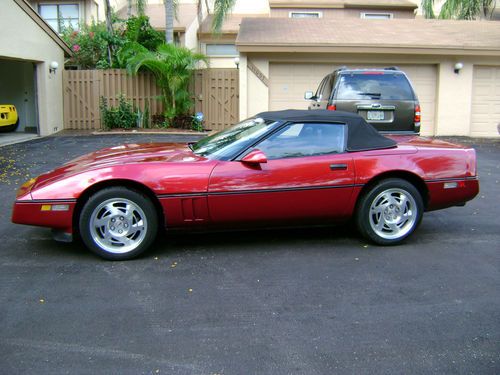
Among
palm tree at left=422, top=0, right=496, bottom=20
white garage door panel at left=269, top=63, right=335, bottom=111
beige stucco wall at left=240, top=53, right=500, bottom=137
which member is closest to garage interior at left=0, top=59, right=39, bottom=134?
beige stucco wall at left=240, top=53, right=500, bottom=137

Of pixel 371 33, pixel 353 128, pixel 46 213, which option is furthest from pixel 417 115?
pixel 371 33

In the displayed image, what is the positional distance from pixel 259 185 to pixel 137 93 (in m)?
12.6

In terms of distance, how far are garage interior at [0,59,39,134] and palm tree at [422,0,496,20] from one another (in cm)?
1773

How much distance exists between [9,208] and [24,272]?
2.53 m

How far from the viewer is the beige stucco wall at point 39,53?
43.8ft

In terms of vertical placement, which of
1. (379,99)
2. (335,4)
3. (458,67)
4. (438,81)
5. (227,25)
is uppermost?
(335,4)

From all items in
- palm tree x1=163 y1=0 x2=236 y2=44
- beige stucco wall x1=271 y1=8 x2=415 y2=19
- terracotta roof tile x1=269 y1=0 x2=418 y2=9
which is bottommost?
palm tree x1=163 y1=0 x2=236 y2=44

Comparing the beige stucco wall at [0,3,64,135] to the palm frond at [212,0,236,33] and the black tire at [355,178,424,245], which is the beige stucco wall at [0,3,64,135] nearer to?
the palm frond at [212,0,236,33]

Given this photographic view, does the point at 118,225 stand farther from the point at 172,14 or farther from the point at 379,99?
the point at 172,14

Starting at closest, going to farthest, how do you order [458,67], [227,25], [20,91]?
1. [458,67]
2. [20,91]
3. [227,25]

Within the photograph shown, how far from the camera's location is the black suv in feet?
29.6

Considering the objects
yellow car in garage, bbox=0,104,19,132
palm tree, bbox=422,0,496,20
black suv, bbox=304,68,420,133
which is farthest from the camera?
palm tree, bbox=422,0,496,20

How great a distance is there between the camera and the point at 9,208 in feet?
22.3

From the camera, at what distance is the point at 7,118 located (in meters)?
14.9
